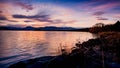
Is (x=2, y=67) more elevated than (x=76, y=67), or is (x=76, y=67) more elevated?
(x=76, y=67)

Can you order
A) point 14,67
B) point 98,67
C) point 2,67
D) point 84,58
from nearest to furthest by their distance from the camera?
point 98,67
point 84,58
point 14,67
point 2,67

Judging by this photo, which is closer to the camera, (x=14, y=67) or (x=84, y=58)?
(x=84, y=58)

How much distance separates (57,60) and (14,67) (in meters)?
3.71

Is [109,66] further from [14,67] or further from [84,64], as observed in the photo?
[14,67]

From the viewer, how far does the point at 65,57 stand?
31.2ft

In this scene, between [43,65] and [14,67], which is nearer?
[43,65]

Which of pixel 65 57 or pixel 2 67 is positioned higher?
pixel 65 57

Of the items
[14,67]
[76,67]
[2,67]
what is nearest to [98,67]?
[76,67]

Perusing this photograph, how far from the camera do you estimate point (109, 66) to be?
8.89m

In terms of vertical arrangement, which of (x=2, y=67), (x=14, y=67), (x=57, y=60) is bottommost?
(x=2, y=67)

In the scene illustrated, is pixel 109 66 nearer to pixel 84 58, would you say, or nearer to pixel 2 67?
pixel 84 58

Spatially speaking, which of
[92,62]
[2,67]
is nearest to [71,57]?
[92,62]

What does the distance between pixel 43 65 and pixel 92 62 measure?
2.93 metres

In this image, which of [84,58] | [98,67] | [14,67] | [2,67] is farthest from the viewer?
[2,67]
